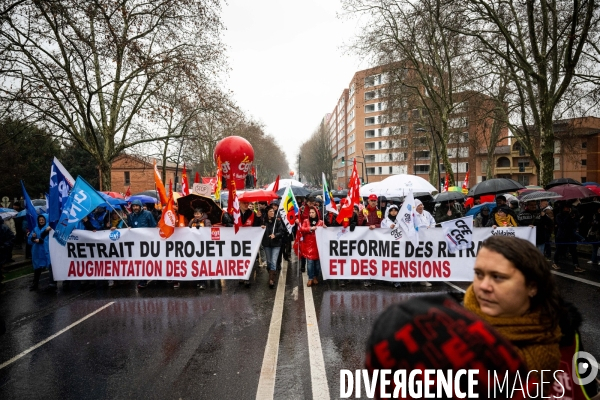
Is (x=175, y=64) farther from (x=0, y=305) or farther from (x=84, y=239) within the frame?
(x=0, y=305)

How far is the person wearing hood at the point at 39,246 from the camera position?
29.1ft

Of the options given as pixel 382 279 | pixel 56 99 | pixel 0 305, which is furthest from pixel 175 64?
pixel 382 279

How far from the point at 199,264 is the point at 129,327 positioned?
2.67 metres

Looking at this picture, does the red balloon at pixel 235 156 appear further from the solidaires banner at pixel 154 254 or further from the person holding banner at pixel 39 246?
the person holding banner at pixel 39 246

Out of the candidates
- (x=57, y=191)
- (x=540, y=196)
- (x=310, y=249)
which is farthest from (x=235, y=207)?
(x=540, y=196)

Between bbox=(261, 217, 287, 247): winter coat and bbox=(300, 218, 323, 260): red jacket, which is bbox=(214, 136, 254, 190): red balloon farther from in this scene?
bbox=(300, 218, 323, 260): red jacket

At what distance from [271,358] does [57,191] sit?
6460mm

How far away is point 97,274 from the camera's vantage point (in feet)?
28.6

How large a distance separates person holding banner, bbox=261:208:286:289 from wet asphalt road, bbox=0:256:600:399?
527 millimetres

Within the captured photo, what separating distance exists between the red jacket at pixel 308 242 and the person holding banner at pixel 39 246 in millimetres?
5893

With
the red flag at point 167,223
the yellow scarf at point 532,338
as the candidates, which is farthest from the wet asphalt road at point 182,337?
the yellow scarf at point 532,338

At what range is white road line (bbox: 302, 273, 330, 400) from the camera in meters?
3.89

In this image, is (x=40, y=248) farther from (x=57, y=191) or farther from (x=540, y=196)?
(x=540, y=196)

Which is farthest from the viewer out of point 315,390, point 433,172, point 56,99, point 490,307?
point 433,172
